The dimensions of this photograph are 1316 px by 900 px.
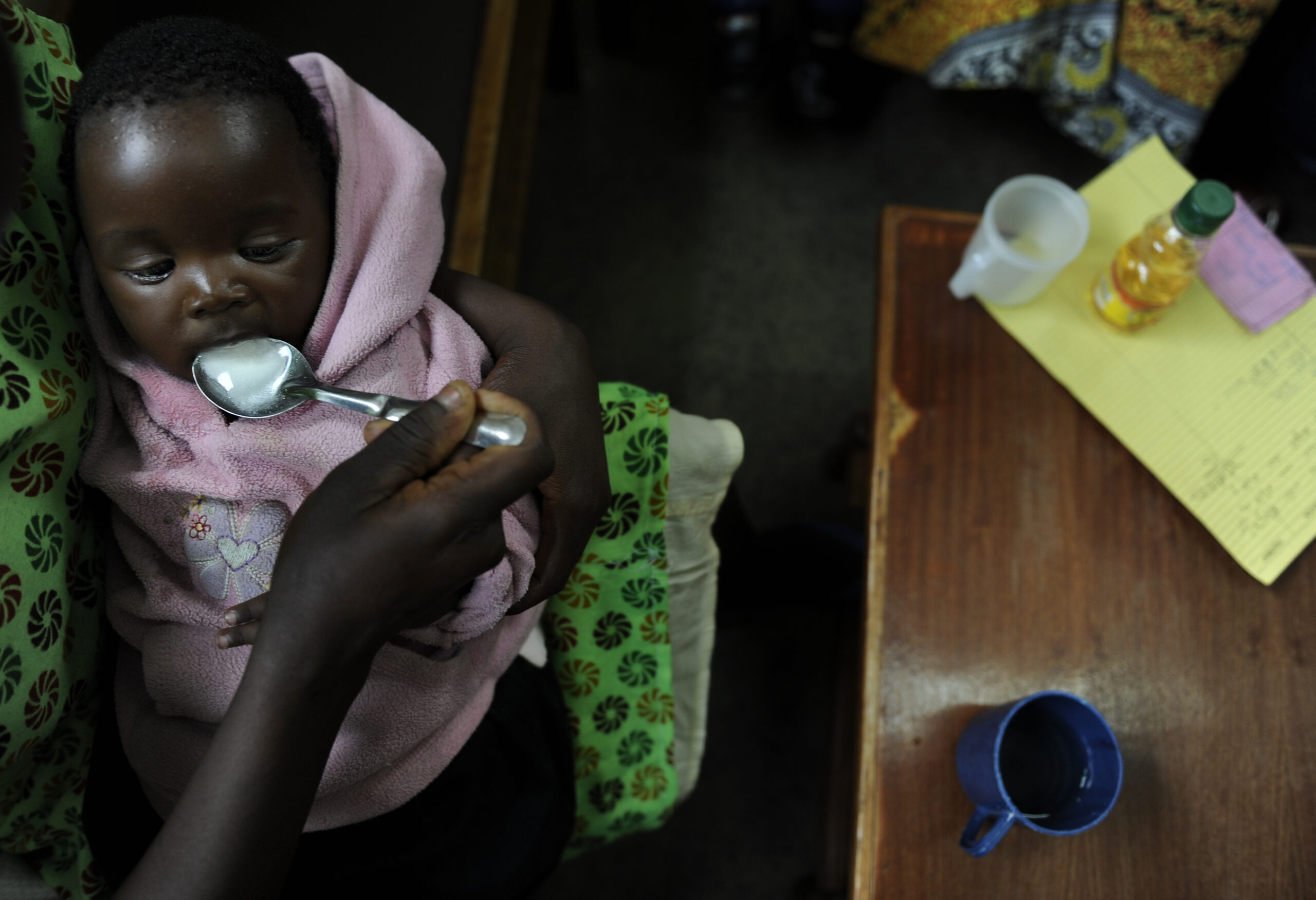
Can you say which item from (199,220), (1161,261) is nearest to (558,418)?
(199,220)

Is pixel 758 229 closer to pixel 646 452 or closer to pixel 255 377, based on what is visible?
pixel 646 452

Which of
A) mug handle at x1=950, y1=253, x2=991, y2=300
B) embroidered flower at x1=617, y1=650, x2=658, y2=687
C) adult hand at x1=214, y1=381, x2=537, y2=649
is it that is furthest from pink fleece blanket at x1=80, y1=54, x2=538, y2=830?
mug handle at x1=950, y1=253, x2=991, y2=300

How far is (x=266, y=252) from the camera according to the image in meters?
0.68

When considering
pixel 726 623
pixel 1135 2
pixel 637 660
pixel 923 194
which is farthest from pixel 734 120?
pixel 637 660

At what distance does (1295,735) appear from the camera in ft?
2.56

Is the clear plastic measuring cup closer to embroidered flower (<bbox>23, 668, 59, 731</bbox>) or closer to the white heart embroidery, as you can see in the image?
the white heart embroidery

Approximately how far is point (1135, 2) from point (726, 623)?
128 cm

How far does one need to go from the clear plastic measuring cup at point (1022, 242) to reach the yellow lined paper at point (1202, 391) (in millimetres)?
29

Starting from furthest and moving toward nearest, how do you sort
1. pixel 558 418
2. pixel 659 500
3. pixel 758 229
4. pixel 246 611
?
pixel 758 229
pixel 659 500
pixel 558 418
pixel 246 611

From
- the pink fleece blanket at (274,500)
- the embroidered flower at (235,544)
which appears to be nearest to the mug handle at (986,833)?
the pink fleece blanket at (274,500)

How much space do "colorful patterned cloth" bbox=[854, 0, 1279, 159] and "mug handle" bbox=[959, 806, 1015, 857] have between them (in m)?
1.34

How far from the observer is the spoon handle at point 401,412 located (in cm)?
57

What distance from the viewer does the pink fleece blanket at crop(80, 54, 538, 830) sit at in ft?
2.30

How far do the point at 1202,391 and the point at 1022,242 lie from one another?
0.26 meters
